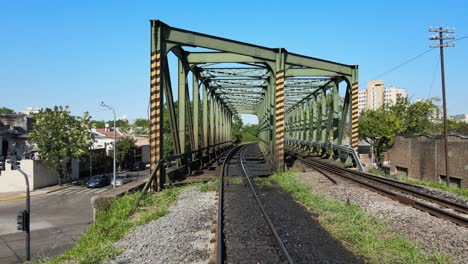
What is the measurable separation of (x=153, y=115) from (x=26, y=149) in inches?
1796

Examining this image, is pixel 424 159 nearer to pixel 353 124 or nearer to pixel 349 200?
pixel 353 124

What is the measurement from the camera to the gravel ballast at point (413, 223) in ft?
20.2

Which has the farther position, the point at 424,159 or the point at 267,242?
the point at 424,159

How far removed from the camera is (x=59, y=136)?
4134cm

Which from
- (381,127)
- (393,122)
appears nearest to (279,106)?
(381,127)

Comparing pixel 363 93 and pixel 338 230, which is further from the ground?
pixel 363 93

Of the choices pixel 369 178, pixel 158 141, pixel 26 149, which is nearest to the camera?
pixel 158 141

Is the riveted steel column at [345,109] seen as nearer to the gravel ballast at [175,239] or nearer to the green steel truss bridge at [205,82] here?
the green steel truss bridge at [205,82]

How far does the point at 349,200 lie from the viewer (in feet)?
32.7

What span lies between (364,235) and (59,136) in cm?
4055

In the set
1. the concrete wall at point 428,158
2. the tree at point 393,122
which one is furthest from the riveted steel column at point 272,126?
the tree at point 393,122

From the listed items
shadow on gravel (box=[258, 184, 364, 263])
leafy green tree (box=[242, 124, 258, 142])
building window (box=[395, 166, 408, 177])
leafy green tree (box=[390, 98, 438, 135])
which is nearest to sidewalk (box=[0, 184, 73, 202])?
shadow on gravel (box=[258, 184, 364, 263])

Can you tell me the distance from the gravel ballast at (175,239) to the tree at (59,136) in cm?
3571

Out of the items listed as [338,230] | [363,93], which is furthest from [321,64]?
[363,93]
